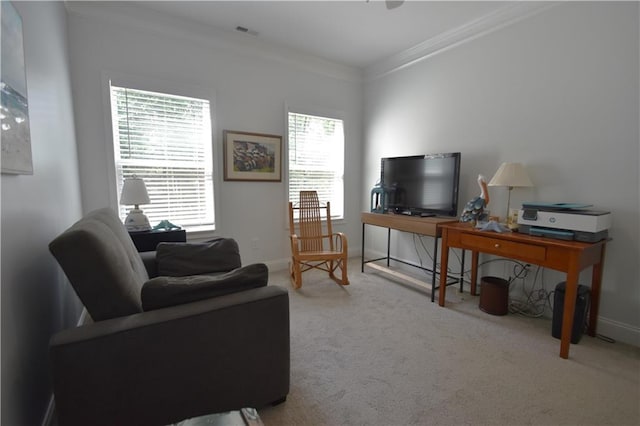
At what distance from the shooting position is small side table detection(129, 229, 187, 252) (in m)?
2.48

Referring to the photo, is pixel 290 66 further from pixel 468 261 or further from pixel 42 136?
pixel 468 261

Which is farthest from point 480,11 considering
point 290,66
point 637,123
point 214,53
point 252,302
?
point 252,302

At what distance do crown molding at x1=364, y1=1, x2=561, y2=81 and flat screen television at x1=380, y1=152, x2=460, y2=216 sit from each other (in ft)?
3.93

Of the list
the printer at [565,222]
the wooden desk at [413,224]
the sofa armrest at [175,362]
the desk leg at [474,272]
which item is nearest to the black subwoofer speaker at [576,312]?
the printer at [565,222]

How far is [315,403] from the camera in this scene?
1.52 m

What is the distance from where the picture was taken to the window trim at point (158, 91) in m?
2.64

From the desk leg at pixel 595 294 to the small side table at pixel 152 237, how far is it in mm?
3377

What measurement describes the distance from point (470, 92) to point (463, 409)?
9.18ft

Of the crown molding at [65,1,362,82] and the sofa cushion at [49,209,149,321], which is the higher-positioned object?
the crown molding at [65,1,362,82]

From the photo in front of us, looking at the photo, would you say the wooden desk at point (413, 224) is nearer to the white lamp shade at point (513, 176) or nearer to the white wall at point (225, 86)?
the white lamp shade at point (513, 176)

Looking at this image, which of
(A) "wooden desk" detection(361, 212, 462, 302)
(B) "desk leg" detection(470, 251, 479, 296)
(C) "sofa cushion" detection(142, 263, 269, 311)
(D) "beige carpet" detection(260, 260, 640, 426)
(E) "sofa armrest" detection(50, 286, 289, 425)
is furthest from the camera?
(B) "desk leg" detection(470, 251, 479, 296)

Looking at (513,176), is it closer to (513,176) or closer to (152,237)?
(513,176)

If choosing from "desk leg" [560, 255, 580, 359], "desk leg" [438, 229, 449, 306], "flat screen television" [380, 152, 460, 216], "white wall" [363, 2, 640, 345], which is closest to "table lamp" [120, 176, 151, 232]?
"flat screen television" [380, 152, 460, 216]

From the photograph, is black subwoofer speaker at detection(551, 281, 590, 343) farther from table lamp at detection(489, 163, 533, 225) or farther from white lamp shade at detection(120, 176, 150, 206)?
white lamp shade at detection(120, 176, 150, 206)
